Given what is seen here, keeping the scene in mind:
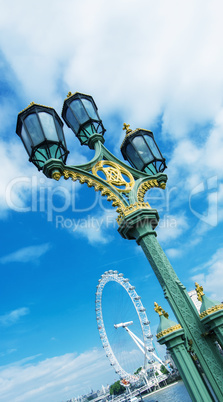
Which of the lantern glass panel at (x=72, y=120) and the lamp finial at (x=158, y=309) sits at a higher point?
the lantern glass panel at (x=72, y=120)

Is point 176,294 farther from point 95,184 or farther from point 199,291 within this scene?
point 95,184

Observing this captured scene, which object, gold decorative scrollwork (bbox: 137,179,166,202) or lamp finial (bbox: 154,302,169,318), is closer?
lamp finial (bbox: 154,302,169,318)

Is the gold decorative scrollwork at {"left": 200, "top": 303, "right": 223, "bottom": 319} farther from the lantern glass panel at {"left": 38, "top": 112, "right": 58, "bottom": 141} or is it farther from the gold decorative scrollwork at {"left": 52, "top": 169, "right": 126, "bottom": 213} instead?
the lantern glass panel at {"left": 38, "top": 112, "right": 58, "bottom": 141}

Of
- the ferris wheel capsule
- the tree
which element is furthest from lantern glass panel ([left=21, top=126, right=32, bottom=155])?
the tree

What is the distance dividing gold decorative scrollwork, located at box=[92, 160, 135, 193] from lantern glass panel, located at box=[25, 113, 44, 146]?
0.96 metres

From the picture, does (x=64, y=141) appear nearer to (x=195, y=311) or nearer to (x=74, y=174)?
(x=74, y=174)

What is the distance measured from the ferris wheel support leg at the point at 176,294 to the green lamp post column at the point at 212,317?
14 cm

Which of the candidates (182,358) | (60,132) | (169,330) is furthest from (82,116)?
(182,358)

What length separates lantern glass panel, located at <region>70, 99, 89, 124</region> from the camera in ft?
17.8

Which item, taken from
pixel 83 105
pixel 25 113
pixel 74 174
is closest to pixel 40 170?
pixel 74 174

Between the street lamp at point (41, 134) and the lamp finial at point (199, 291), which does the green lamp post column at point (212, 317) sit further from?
the street lamp at point (41, 134)

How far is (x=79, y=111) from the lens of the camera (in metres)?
5.45

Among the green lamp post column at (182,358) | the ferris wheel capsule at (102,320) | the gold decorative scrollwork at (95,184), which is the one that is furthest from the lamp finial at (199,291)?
the ferris wheel capsule at (102,320)

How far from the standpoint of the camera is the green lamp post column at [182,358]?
2.96m
